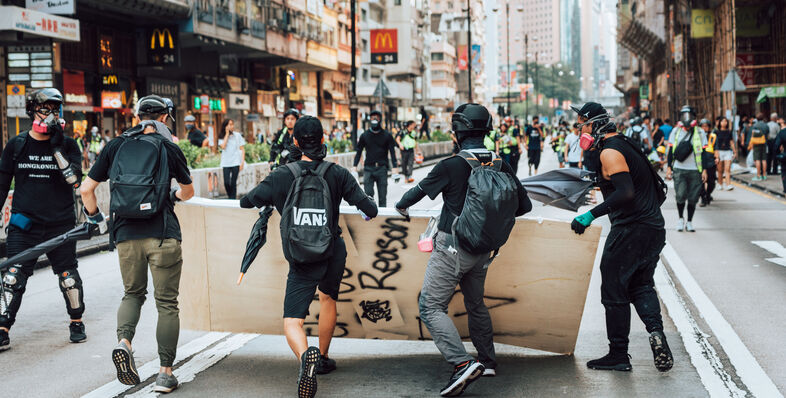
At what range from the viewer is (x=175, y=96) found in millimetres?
39344

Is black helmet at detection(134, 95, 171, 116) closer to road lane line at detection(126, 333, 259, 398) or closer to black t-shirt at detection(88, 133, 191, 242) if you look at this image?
black t-shirt at detection(88, 133, 191, 242)

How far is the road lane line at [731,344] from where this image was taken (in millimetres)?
5535

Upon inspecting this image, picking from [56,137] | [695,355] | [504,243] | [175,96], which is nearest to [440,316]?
[504,243]

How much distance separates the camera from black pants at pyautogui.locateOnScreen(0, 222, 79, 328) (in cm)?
688

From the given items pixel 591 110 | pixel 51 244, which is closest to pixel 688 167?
pixel 591 110

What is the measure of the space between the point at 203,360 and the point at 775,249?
344 inches

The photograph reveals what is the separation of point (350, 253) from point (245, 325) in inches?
33.4

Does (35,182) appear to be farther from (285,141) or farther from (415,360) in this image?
(285,141)

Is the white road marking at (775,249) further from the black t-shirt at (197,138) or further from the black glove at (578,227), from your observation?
the black t-shirt at (197,138)

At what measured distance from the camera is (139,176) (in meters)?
5.38

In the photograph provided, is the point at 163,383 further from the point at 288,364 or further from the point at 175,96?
the point at 175,96

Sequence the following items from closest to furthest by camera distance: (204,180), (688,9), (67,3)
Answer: (204,180) < (67,3) < (688,9)

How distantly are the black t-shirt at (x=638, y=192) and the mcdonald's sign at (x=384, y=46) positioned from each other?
1599 inches

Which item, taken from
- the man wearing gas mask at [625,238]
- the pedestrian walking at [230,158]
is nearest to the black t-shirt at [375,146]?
the pedestrian walking at [230,158]
